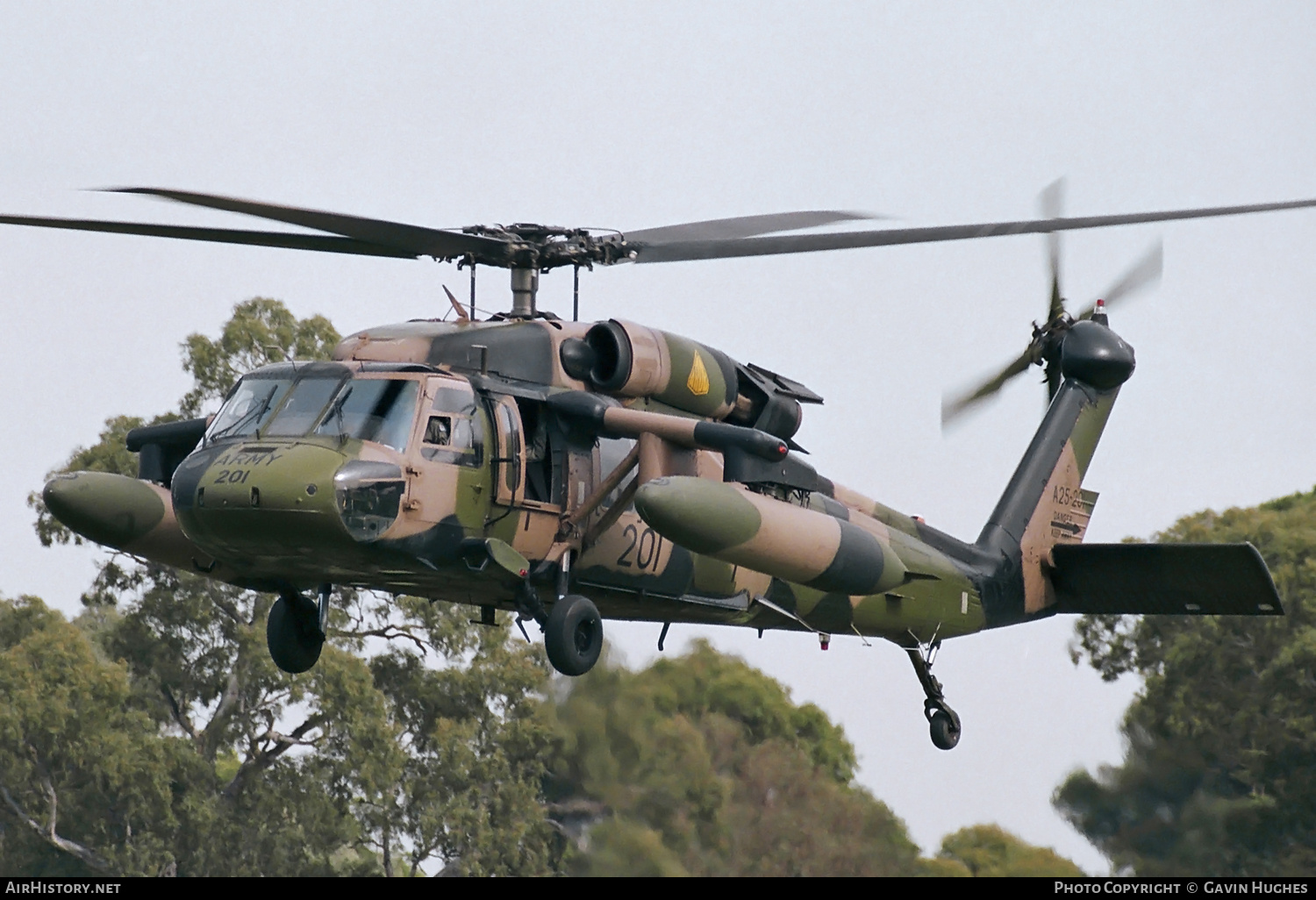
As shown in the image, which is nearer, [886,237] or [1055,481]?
[886,237]

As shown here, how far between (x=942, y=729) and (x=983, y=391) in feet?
10.3

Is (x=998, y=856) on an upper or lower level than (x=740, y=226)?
lower

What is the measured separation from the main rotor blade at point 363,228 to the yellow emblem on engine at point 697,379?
64.7 inches

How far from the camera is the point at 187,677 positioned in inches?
1198

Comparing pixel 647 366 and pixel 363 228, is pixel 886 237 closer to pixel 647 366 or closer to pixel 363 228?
pixel 647 366

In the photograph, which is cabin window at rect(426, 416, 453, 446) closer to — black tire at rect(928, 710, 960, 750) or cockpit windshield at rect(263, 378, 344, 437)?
cockpit windshield at rect(263, 378, 344, 437)

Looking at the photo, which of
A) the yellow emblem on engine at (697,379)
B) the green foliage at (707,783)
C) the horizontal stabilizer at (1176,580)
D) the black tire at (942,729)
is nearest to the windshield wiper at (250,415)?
the yellow emblem on engine at (697,379)

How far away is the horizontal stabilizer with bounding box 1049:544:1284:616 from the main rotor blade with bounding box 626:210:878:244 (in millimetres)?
3891

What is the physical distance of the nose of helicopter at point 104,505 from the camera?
15.1 meters

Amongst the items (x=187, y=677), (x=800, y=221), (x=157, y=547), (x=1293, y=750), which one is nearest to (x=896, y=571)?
(x=800, y=221)

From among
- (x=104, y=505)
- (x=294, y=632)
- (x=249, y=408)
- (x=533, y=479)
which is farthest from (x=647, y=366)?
(x=104, y=505)

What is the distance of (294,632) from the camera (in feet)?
51.6
